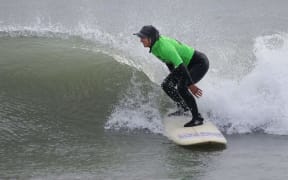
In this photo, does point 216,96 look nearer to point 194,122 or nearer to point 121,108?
point 194,122

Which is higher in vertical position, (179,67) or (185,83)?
(179,67)

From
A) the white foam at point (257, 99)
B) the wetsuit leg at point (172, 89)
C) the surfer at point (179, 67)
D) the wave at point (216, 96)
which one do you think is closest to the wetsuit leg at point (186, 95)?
the surfer at point (179, 67)

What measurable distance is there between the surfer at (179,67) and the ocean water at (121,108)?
53cm

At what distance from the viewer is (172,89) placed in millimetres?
8234

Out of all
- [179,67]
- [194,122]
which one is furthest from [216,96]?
[179,67]

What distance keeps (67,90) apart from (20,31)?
4.57m

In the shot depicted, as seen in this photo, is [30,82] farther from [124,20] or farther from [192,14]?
[192,14]

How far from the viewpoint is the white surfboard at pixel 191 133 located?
7402 millimetres

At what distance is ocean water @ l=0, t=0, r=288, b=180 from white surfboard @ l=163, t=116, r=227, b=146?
0.49 ft

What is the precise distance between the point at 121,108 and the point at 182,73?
4.68 feet

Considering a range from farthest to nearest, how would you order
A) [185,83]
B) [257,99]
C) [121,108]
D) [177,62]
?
[257,99]
[121,108]
[185,83]
[177,62]

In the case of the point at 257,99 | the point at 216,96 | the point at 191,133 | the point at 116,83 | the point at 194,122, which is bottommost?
the point at 191,133

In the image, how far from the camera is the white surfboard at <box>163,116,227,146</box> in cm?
740

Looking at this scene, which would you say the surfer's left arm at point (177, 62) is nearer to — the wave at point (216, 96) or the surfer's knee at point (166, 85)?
the surfer's knee at point (166, 85)
